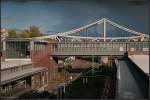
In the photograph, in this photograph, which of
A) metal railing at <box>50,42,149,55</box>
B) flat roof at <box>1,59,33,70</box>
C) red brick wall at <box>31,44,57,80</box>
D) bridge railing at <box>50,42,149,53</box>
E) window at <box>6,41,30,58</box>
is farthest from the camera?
bridge railing at <box>50,42,149,53</box>

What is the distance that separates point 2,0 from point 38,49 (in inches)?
537

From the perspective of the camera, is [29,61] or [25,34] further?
[25,34]

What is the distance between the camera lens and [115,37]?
84.4ft

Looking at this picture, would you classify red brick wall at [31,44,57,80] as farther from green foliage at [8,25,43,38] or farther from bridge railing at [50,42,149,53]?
green foliage at [8,25,43,38]

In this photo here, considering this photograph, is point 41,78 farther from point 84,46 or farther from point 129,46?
point 129,46

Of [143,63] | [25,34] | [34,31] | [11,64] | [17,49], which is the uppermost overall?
[34,31]

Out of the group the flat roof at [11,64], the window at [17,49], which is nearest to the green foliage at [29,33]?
the window at [17,49]

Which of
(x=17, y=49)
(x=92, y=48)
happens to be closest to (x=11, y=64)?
(x=17, y=49)

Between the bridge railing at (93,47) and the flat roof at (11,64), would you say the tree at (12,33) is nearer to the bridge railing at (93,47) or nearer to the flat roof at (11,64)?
the bridge railing at (93,47)

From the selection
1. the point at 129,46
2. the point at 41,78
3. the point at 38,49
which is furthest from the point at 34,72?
the point at 129,46

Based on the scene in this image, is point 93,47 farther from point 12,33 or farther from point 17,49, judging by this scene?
point 12,33

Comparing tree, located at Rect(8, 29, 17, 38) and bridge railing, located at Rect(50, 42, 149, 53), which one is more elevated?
tree, located at Rect(8, 29, 17, 38)

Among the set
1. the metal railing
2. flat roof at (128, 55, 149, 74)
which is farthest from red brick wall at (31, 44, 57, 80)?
flat roof at (128, 55, 149, 74)

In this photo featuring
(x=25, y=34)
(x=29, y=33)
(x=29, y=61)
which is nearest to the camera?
(x=29, y=61)
